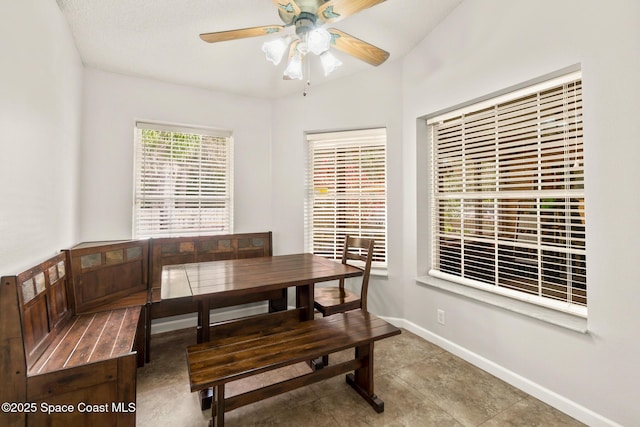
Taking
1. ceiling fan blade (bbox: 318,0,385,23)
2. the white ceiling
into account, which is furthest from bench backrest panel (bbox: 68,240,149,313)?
ceiling fan blade (bbox: 318,0,385,23)

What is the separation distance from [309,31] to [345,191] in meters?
1.91

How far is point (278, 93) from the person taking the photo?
3.57m

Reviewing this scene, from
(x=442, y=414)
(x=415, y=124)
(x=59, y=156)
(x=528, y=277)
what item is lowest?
(x=442, y=414)

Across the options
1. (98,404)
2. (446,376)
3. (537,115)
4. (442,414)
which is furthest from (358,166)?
(98,404)

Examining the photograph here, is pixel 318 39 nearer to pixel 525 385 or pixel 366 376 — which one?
pixel 366 376

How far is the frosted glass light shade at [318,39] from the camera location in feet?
5.75

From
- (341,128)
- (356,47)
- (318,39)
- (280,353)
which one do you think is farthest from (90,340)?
(341,128)

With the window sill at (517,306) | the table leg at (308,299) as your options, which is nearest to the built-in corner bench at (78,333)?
the table leg at (308,299)

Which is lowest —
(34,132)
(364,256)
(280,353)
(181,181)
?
(280,353)

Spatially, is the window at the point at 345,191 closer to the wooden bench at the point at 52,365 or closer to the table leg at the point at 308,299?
the table leg at the point at 308,299

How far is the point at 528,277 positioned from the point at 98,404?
285cm

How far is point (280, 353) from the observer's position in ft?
5.48

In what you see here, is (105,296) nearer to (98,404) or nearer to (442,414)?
(98,404)

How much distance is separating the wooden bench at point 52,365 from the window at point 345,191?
2.22 meters
